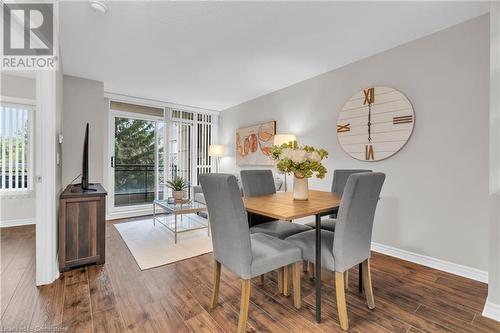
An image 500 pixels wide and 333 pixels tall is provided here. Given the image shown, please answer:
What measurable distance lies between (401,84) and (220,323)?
3051 mm

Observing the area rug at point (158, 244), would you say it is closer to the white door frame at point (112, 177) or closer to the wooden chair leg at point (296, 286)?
the white door frame at point (112, 177)

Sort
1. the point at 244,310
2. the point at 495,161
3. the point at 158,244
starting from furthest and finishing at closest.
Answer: the point at 158,244 < the point at 495,161 < the point at 244,310

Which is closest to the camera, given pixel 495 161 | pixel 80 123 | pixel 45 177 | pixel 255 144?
pixel 495 161

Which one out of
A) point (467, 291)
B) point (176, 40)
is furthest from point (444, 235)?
point (176, 40)

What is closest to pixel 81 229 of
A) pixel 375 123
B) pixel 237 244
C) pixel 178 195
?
pixel 178 195

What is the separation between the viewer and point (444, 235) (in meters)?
2.36

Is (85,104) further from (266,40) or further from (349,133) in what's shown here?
(349,133)

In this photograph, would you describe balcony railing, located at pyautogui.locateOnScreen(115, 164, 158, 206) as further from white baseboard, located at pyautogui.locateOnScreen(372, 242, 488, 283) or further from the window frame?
white baseboard, located at pyautogui.locateOnScreen(372, 242, 488, 283)

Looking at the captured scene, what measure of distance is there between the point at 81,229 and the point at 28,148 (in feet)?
9.50

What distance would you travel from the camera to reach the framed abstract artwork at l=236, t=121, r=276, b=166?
4.39 meters

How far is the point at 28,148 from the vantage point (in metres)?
4.05

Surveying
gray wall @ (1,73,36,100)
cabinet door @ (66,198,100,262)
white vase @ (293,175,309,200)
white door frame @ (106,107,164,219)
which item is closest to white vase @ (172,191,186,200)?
cabinet door @ (66,198,100,262)

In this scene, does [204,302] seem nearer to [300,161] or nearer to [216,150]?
[300,161]

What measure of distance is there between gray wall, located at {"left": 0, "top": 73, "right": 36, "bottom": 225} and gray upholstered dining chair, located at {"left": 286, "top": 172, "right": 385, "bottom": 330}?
489 cm
